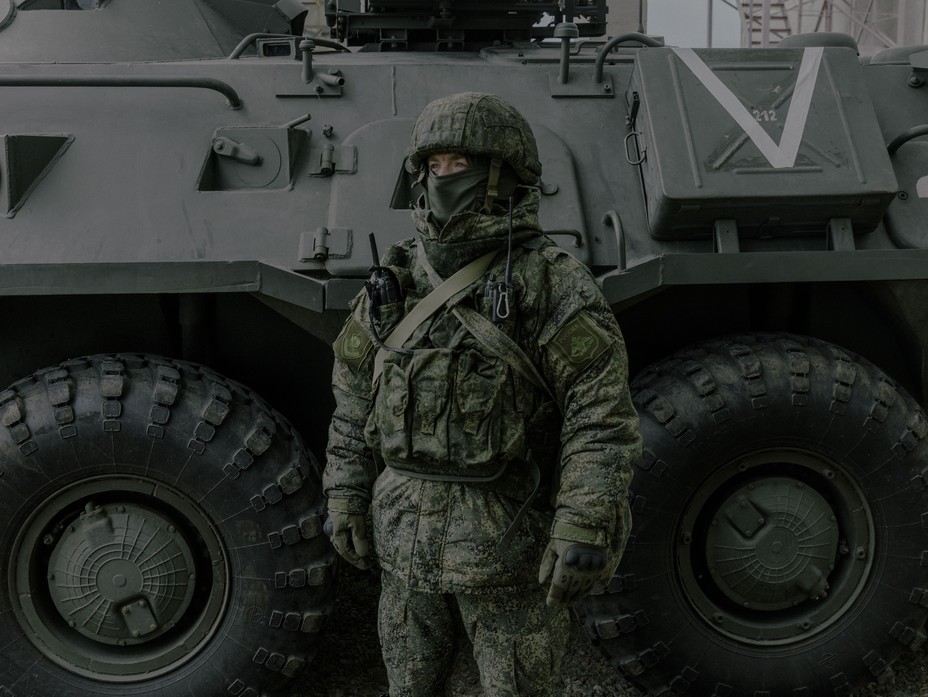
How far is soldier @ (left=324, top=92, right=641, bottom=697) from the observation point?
2572 mm

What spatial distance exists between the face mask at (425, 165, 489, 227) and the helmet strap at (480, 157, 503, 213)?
0.02 meters

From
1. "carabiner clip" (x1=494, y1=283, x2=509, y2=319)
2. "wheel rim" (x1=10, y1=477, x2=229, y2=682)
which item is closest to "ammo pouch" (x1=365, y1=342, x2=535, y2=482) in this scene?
"carabiner clip" (x1=494, y1=283, x2=509, y2=319)

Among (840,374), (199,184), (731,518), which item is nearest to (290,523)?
(199,184)

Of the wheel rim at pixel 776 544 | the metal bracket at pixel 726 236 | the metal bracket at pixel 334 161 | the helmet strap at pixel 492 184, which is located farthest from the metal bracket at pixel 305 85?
the wheel rim at pixel 776 544

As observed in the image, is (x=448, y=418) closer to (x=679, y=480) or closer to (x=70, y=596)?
(x=679, y=480)

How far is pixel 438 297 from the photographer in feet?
8.80

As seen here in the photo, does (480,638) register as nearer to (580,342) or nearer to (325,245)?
(580,342)

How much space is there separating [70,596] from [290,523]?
770 mm

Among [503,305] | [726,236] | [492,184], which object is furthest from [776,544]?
[492,184]

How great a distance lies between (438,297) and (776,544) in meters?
1.83

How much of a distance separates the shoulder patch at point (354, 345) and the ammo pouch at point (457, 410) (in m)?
0.17

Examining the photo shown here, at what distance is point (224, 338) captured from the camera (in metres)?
4.17

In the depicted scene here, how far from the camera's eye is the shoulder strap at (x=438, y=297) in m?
2.68

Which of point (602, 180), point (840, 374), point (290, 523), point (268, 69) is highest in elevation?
point (268, 69)
